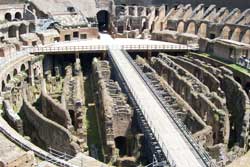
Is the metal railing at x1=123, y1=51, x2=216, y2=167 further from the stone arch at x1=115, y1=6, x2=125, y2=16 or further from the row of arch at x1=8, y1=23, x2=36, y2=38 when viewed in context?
the stone arch at x1=115, y1=6, x2=125, y2=16

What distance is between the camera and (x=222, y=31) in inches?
2096

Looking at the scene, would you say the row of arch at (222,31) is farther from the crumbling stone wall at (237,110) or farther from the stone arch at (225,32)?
the crumbling stone wall at (237,110)

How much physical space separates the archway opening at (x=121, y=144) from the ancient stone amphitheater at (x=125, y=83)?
76 mm

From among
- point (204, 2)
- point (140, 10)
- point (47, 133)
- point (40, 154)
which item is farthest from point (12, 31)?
point (40, 154)

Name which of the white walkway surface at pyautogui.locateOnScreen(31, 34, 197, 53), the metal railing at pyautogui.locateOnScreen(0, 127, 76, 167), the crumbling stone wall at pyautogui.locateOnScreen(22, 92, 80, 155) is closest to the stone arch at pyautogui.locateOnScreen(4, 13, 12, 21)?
the white walkway surface at pyautogui.locateOnScreen(31, 34, 197, 53)

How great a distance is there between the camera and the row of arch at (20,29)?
5636 centimetres

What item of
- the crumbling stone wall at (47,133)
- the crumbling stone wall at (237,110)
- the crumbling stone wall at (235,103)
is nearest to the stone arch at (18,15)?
the crumbling stone wall at (235,103)

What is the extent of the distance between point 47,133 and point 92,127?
6.50 metres

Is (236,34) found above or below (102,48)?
above

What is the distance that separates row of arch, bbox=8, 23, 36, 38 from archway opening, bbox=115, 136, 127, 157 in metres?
32.6

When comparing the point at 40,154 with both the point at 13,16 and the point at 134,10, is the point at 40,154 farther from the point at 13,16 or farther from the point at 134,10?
the point at 13,16

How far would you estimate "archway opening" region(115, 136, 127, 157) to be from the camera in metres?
29.1

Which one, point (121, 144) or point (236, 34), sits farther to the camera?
point (236, 34)

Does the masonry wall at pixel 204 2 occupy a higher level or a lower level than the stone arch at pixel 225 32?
higher
